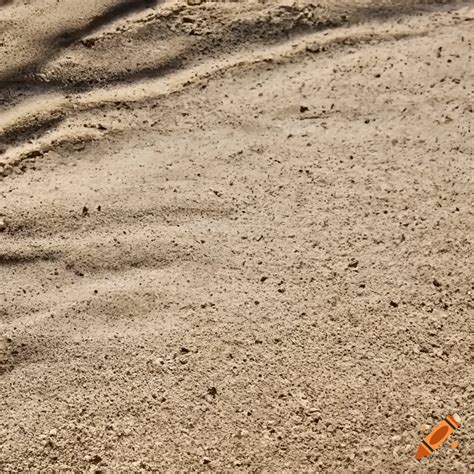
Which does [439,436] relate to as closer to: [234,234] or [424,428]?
[424,428]

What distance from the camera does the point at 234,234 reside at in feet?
8.09

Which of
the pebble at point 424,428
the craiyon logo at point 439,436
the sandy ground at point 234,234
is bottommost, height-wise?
the craiyon logo at point 439,436

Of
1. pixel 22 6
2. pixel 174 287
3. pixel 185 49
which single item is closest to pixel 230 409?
pixel 174 287

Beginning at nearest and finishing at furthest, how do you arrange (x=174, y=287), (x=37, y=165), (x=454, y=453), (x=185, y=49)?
(x=454, y=453) < (x=174, y=287) < (x=37, y=165) < (x=185, y=49)

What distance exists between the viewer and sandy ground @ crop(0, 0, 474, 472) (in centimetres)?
219

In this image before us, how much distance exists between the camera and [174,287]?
7.82 feet

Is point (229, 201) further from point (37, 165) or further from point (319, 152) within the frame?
point (37, 165)

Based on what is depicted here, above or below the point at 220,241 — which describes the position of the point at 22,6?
above

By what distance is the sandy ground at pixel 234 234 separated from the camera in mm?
2189

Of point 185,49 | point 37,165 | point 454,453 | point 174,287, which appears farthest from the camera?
point 185,49

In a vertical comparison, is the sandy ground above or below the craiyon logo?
above

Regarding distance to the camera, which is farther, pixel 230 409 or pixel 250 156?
pixel 250 156

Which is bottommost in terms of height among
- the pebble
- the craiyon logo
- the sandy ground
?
the craiyon logo

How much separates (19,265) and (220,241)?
788 mm
